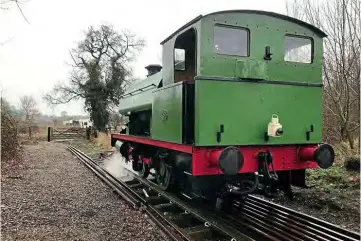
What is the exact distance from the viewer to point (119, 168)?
12477mm

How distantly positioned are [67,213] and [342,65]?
8969 millimetres

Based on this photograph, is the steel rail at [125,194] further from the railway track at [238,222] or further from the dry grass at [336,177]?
the dry grass at [336,177]

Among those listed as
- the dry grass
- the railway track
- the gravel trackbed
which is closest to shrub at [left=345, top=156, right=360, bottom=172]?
the dry grass

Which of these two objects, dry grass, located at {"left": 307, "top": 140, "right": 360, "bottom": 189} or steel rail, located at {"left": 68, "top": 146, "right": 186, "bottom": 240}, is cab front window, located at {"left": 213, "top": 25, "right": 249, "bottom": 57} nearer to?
steel rail, located at {"left": 68, "top": 146, "right": 186, "bottom": 240}

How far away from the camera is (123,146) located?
10414 millimetres

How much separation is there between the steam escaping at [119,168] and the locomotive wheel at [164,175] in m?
2.62

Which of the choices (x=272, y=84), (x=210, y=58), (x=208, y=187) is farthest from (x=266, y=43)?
(x=208, y=187)

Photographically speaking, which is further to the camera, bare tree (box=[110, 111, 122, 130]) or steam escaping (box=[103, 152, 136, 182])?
bare tree (box=[110, 111, 122, 130])

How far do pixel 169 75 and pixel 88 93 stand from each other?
29.8 meters

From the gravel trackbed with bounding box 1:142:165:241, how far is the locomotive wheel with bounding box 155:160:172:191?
876 millimetres

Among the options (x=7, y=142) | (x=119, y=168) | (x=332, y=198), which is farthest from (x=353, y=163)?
(x=7, y=142)

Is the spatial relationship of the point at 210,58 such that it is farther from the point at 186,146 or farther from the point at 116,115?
the point at 116,115

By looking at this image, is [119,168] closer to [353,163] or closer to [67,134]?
[353,163]

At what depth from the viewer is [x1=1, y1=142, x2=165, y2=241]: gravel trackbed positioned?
504cm
